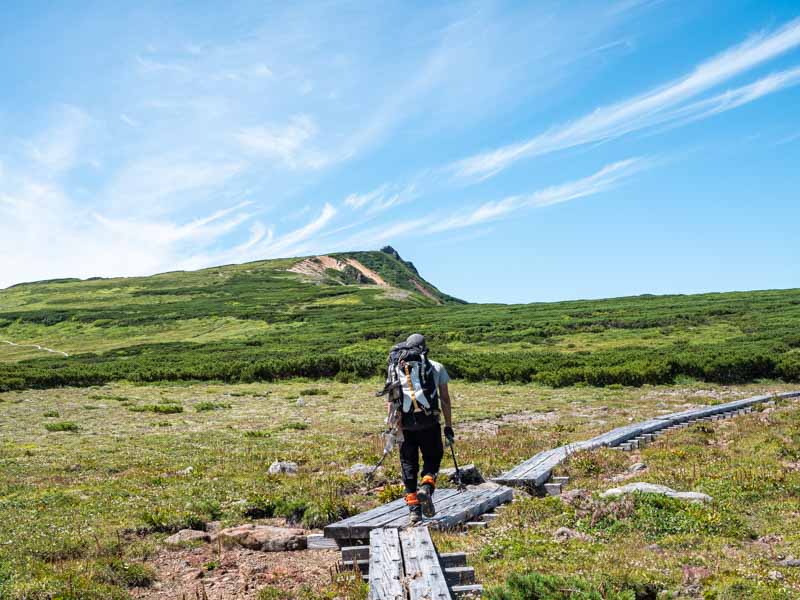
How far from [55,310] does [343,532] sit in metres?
137

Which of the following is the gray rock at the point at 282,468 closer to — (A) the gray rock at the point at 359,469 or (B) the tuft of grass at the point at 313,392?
(A) the gray rock at the point at 359,469

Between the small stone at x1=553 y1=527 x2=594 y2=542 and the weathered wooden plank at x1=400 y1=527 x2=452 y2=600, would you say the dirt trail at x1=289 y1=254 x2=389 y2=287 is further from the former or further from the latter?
the weathered wooden plank at x1=400 y1=527 x2=452 y2=600

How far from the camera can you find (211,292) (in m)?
147

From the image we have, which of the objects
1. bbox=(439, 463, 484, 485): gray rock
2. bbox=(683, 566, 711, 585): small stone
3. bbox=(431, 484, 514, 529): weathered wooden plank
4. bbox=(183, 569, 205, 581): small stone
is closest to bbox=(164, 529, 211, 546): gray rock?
bbox=(183, 569, 205, 581): small stone

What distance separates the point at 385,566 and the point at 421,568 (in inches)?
17.7

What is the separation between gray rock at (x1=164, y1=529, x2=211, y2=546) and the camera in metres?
10.2

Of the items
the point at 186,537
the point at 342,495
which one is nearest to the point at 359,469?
the point at 342,495

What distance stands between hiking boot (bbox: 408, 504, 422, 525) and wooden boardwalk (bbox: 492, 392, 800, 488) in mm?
3688

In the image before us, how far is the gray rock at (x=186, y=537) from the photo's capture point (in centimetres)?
1016

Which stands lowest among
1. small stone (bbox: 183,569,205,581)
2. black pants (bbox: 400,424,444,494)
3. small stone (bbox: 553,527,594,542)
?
small stone (bbox: 553,527,594,542)

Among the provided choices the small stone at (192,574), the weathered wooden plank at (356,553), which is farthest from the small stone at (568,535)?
the small stone at (192,574)

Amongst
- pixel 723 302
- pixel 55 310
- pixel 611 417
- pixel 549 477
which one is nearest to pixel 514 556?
pixel 549 477

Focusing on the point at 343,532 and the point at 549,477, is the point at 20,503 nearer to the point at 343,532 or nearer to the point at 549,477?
the point at 343,532

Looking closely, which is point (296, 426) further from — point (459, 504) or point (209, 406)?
point (459, 504)
